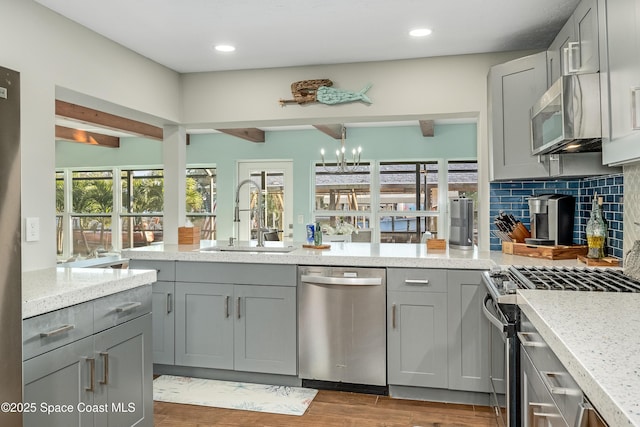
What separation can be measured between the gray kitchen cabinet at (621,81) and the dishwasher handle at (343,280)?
57.9 inches

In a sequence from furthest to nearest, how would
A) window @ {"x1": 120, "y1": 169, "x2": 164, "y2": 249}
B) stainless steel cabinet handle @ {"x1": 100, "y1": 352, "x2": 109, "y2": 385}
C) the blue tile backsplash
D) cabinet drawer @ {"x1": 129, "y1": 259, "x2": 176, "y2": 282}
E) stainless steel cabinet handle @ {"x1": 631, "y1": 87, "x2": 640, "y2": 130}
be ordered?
1. window @ {"x1": 120, "y1": 169, "x2": 164, "y2": 249}
2. cabinet drawer @ {"x1": 129, "y1": 259, "x2": 176, "y2": 282}
3. the blue tile backsplash
4. stainless steel cabinet handle @ {"x1": 100, "y1": 352, "x2": 109, "y2": 385}
5. stainless steel cabinet handle @ {"x1": 631, "y1": 87, "x2": 640, "y2": 130}

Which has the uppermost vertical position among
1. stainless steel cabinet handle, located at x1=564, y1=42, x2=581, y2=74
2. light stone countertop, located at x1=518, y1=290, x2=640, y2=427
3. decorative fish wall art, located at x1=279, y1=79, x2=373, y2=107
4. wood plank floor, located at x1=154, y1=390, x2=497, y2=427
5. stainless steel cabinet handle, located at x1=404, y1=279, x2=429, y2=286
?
decorative fish wall art, located at x1=279, y1=79, x2=373, y2=107

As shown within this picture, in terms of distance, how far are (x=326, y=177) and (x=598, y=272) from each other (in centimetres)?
522

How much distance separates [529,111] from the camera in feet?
9.86

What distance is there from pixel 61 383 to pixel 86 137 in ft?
18.9

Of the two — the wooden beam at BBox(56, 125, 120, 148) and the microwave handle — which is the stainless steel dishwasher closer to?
the microwave handle

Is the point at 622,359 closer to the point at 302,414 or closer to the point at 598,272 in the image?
the point at 598,272

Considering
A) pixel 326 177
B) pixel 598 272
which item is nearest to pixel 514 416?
pixel 598 272

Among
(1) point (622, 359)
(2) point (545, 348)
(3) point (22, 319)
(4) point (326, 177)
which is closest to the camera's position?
(1) point (622, 359)

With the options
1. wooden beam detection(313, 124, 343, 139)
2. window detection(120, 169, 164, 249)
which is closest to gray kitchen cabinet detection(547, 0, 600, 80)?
wooden beam detection(313, 124, 343, 139)

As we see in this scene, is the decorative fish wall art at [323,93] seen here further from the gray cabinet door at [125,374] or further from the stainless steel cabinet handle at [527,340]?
the stainless steel cabinet handle at [527,340]

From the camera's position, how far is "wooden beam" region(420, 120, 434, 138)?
5829mm

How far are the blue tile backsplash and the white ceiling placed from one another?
3.03 ft

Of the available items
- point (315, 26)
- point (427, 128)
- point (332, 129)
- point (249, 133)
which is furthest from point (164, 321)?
point (427, 128)
